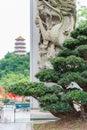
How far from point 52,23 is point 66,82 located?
2713 millimetres

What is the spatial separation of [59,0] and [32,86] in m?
2.84

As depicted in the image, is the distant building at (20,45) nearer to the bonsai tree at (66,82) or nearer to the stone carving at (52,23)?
the stone carving at (52,23)

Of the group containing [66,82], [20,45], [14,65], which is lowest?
[14,65]

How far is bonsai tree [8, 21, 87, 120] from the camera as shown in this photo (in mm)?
4031

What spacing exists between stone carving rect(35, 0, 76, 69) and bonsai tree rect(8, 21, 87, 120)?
206 centimetres

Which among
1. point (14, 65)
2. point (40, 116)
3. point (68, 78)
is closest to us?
point (68, 78)

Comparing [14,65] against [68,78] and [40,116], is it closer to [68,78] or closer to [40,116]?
[40,116]

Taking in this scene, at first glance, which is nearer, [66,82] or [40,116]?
[66,82]

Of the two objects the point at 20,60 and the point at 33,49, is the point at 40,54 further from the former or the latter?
the point at 20,60

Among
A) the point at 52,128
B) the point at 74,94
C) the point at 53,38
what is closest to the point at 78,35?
the point at 74,94

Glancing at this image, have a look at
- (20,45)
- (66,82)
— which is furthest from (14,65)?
(66,82)

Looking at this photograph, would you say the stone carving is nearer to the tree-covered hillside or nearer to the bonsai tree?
the bonsai tree

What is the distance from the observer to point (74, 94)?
392 centimetres

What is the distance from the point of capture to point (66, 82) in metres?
4.05
